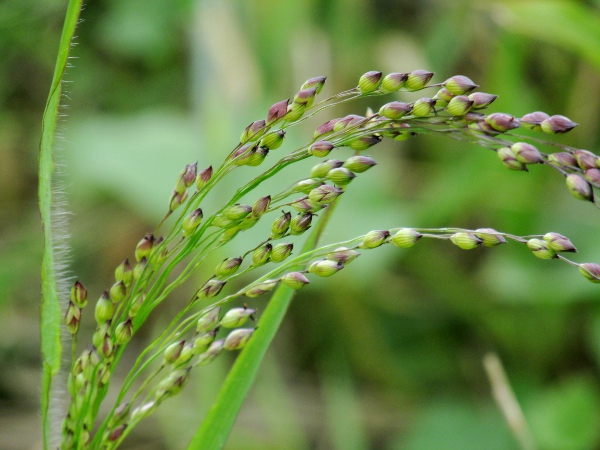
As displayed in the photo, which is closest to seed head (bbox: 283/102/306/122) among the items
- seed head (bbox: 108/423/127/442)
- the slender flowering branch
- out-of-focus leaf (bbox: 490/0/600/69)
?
the slender flowering branch

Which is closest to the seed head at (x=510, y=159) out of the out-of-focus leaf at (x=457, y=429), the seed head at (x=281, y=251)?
the seed head at (x=281, y=251)

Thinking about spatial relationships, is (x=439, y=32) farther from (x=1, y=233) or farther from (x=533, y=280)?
(x=1, y=233)

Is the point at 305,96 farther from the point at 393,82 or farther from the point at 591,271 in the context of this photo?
the point at 591,271

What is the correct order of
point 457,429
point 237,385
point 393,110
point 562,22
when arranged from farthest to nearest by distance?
1. point 457,429
2. point 562,22
3. point 237,385
4. point 393,110

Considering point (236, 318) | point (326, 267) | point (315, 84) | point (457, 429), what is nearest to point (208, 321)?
point (236, 318)

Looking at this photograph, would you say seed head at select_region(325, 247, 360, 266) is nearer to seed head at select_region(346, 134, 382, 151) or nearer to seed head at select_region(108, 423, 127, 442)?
seed head at select_region(346, 134, 382, 151)
